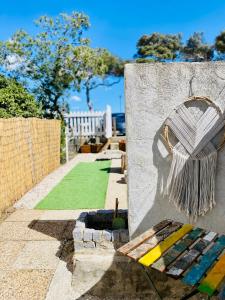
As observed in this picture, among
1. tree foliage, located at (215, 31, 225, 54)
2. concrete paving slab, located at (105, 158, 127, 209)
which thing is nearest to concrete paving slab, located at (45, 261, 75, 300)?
concrete paving slab, located at (105, 158, 127, 209)

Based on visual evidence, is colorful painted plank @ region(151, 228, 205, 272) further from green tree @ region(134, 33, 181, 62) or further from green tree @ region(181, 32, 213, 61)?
green tree @ region(181, 32, 213, 61)

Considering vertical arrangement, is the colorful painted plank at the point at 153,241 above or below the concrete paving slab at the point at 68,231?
above

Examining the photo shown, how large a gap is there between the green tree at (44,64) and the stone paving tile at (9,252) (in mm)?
12700

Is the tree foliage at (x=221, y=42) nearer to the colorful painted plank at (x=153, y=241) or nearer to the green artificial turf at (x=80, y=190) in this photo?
the green artificial turf at (x=80, y=190)

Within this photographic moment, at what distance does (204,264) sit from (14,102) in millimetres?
10921

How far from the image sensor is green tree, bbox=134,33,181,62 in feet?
126

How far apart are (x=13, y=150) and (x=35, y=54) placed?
11316mm

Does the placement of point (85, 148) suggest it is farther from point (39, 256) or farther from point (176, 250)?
point (176, 250)

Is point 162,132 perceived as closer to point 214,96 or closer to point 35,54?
point 214,96

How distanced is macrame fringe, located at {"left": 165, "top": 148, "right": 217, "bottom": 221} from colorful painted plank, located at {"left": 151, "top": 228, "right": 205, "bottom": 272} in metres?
0.39

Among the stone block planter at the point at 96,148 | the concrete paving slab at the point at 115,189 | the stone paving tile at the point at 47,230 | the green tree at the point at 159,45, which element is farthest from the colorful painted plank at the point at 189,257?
the green tree at the point at 159,45

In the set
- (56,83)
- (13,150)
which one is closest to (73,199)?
(13,150)

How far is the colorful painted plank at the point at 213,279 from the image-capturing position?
2.88 meters

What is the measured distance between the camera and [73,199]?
30.0 ft
